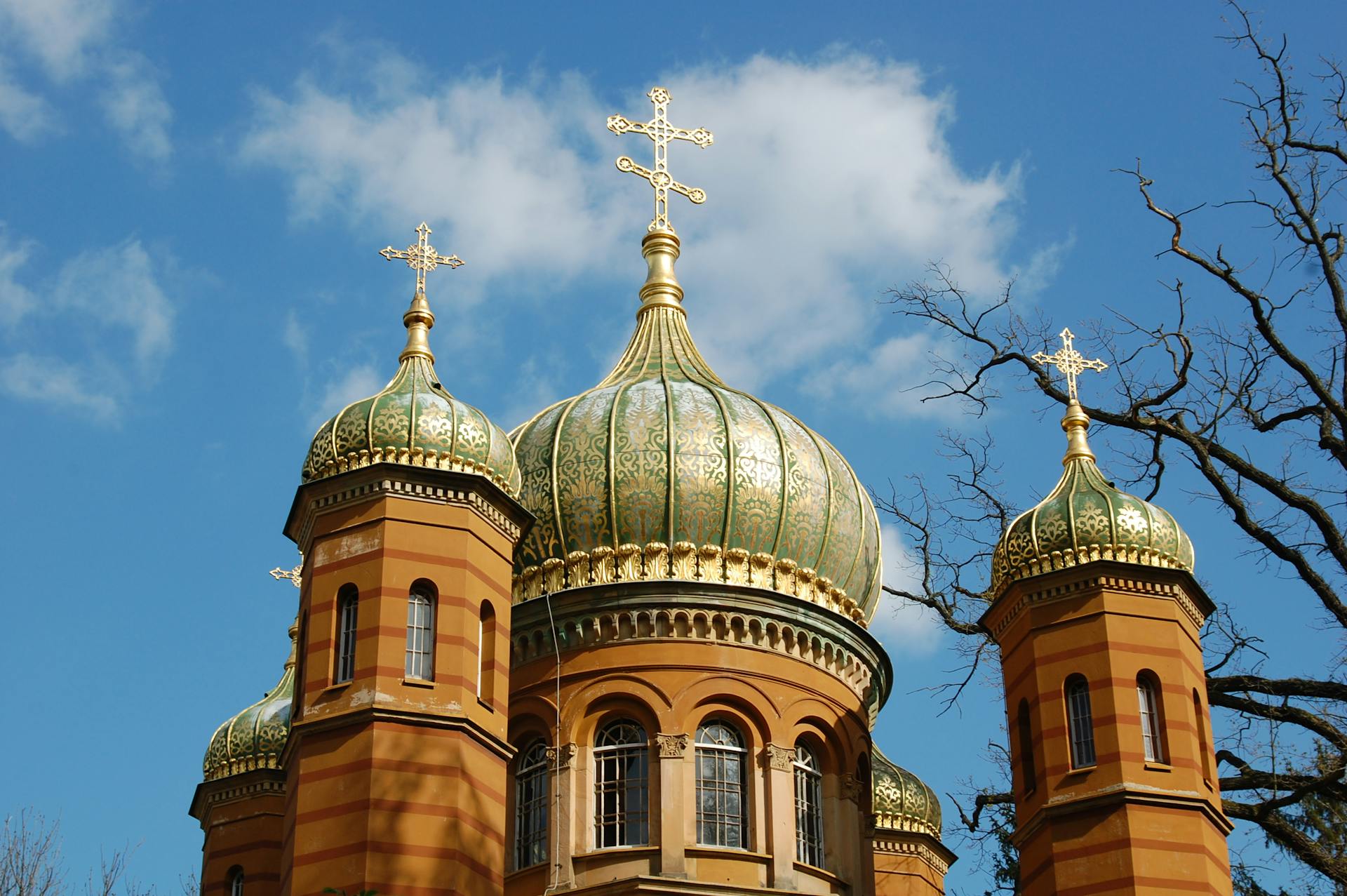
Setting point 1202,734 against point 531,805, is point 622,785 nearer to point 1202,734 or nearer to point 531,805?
point 531,805

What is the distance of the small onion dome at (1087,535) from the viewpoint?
893 inches

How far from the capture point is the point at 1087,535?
22.8m

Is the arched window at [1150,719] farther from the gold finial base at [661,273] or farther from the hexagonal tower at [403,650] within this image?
the gold finial base at [661,273]

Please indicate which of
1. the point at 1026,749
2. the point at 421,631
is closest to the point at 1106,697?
the point at 1026,749

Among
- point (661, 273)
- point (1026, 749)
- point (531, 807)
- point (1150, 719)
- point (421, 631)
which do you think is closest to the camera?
point (421, 631)

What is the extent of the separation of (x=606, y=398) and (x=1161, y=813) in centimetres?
820

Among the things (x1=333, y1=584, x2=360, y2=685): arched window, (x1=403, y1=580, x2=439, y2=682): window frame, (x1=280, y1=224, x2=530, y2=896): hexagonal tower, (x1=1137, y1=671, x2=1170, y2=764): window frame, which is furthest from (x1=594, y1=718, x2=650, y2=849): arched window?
(x1=1137, y1=671, x2=1170, y2=764): window frame

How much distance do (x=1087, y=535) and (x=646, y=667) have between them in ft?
16.3

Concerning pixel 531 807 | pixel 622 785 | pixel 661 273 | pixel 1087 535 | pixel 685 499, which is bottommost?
pixel 531 807

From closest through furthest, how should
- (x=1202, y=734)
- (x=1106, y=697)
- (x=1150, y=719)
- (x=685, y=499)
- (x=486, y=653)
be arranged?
(x=486, y=653), (x=1106, y=697), (x=1150, y=719), (x=1202, y=734), (x=685, y=499)

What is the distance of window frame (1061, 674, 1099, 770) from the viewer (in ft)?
71.7

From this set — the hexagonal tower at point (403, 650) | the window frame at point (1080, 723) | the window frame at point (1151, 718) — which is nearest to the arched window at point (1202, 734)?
Result: the window frame at point (1151, 718)

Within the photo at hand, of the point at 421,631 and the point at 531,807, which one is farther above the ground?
the point at 421,631

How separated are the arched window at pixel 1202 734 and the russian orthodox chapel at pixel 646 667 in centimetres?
3
